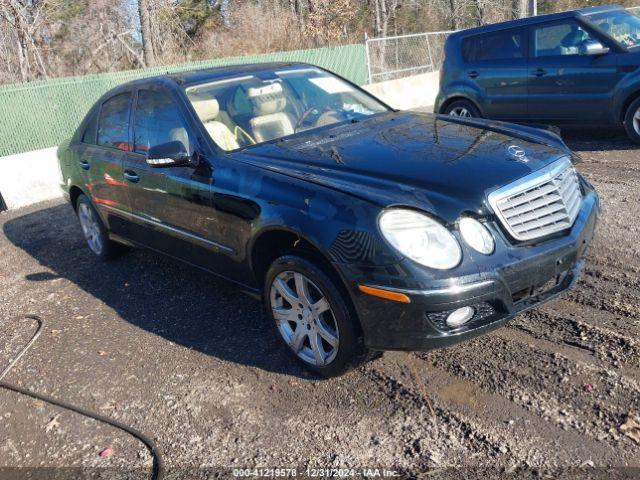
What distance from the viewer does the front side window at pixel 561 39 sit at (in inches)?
318

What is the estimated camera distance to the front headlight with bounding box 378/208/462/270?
2934 mm

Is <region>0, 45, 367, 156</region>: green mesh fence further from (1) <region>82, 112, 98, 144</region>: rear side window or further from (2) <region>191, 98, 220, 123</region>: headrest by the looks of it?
(2) <region>191, 98, 220, 123</region>: headrest

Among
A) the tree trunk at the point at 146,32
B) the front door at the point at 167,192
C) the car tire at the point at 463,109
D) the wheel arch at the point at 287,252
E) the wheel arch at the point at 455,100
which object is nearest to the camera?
the wheel arch at the point at 287,252

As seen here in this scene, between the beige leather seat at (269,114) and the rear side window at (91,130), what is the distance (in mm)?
1997

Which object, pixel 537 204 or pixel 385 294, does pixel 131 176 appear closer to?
pixel 385 294

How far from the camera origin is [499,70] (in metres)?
8.95

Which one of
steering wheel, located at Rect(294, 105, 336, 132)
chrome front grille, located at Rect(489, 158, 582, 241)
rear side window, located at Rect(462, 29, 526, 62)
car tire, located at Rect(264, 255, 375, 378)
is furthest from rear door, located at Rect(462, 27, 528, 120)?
car tire, located at Rect(264, 255, 375, 378)

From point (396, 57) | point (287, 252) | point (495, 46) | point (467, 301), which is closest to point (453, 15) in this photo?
point (396, 57)

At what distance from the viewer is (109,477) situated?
9.96 feet

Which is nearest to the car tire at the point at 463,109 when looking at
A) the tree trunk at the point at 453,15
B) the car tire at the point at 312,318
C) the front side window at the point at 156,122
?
the front side window at the point at 156,122

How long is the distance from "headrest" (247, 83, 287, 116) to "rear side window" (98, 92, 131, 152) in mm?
1248

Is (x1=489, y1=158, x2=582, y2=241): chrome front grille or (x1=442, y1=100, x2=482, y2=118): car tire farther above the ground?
(x1=489, y1=158, x2=582, y2=241): chrome front grille

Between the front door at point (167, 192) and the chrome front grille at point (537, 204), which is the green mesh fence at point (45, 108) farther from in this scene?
the chrome front grille at point (537, 204)

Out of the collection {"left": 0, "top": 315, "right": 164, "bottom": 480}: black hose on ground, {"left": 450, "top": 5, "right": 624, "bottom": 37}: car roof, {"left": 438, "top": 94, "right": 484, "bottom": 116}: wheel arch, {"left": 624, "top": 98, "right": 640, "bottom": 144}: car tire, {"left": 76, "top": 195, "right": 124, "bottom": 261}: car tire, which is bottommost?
{"left": 0, "top": 315, "right": 164, "bottom": 480}: black hose on ground
